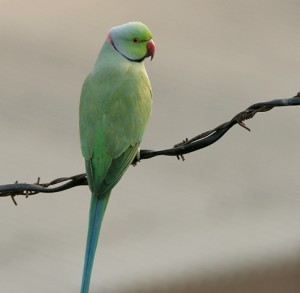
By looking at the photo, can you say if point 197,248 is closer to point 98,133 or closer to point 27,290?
point 27,290

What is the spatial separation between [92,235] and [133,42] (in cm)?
111

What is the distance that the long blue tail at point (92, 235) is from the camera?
504 centimetres

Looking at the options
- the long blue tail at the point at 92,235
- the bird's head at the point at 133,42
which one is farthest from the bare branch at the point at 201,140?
the bird's head at the point at 133,42

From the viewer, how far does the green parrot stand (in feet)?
17.1

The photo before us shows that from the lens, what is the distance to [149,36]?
5656 millimetres

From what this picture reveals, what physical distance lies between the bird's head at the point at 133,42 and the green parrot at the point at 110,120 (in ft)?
0.04

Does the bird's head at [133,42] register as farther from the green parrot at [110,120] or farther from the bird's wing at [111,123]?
the bird's wing at [111,123]

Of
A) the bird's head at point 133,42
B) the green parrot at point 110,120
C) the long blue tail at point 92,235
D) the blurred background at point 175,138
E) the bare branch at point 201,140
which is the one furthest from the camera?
the blurred background at point 175,138

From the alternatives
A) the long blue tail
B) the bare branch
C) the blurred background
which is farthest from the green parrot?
the blurred background

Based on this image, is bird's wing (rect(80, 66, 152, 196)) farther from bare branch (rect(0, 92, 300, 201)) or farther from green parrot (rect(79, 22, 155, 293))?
bare branch (rect(0, 92, 300, 201))

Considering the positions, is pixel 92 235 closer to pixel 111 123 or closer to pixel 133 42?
pixel 111 123

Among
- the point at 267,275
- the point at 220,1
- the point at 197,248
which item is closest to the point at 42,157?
the point at 197,248

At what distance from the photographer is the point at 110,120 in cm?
533

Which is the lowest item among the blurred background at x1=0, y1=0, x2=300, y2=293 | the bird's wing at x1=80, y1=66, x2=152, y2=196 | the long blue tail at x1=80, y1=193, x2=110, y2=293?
the long blue tail at x1=80, y1=193, x2=110, y2=293
